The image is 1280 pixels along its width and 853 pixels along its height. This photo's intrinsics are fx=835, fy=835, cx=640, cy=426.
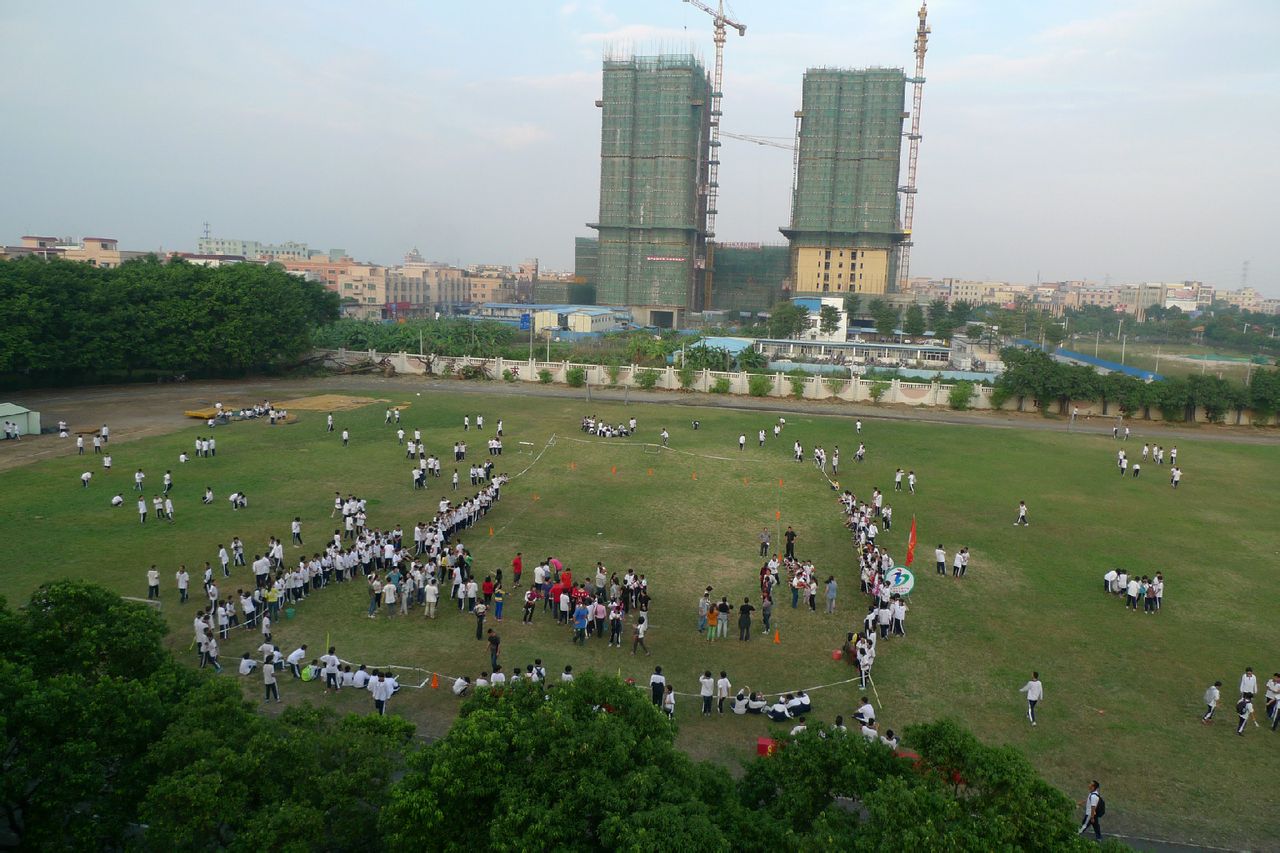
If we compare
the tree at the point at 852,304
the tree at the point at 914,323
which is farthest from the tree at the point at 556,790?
the tree at the point at 852,304

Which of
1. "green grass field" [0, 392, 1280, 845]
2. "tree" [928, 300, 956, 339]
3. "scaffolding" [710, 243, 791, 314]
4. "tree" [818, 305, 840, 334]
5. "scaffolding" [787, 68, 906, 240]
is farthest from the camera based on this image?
"scaffolding" [710, 243, 791, 314]

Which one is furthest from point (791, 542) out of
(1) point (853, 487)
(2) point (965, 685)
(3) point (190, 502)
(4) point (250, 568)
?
(3) point (190, 502)

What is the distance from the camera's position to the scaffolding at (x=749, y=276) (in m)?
138

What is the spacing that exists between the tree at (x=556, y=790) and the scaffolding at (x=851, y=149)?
117m

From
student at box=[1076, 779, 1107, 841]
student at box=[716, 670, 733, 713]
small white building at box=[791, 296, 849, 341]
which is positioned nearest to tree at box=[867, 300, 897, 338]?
small white building at box=[791, 296, 849, 341]

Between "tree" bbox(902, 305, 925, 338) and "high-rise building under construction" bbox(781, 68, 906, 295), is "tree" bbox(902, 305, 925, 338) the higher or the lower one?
the lower one

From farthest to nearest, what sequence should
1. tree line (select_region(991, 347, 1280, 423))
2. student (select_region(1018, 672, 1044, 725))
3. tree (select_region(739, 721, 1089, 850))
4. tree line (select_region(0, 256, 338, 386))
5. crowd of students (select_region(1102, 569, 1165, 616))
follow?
tree line (select_region(991, 347, 1280, 423)), tree line (select_region(0, 256, 338, 386)), crowd of students (select_region(1102, 569, 1165, 616)), student (select_region(1018, 672, 1044, 725)), tree (select_region(739, 721, 1089, 850))

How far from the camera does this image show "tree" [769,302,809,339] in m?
91.2

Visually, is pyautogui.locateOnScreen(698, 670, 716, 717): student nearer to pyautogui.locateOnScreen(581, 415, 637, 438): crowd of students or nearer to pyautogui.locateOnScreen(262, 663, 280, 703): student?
pyautogui.locateOnScreen(262, 663, 280, 703): student

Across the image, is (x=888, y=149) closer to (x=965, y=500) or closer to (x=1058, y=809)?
(x=965, y=500)

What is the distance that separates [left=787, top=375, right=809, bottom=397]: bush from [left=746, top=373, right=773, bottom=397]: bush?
1.53m

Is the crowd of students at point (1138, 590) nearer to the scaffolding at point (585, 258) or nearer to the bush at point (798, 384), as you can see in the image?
the bush at point (798, 384)

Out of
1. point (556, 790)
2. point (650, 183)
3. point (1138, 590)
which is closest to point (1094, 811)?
point (556, 790)

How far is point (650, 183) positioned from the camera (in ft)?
378
